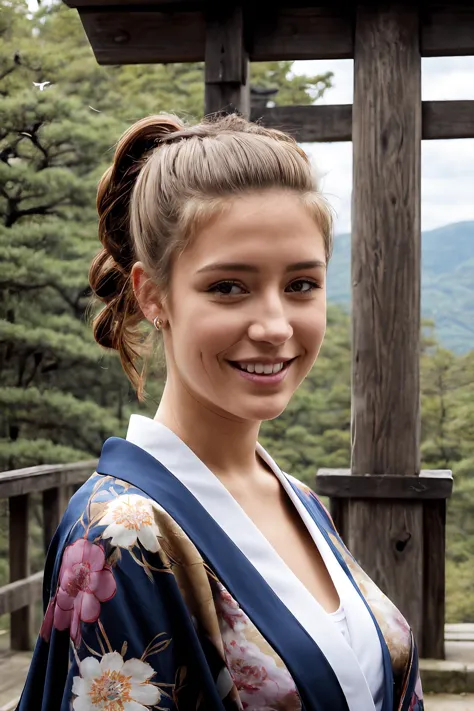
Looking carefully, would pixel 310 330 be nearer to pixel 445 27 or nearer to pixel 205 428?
pixel 205 428

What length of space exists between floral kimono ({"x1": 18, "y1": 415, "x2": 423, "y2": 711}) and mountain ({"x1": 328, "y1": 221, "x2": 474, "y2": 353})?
12.4 meters

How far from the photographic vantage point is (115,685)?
0.89 m

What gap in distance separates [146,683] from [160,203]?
0.56 meters

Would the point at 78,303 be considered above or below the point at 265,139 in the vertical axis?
above

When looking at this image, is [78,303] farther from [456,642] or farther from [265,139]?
[265,139]

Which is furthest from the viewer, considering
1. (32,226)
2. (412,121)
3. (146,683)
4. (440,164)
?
(440,164)

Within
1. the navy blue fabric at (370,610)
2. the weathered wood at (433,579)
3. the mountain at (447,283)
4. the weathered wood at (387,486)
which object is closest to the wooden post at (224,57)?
the weathered wood at (387,486)

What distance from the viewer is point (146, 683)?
2.94 ft

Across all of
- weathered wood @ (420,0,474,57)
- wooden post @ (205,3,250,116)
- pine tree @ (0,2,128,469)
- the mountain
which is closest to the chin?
wooden post @ (205,3,250,116)

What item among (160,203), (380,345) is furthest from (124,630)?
(380,345)

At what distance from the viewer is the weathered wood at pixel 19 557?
4.84 meters

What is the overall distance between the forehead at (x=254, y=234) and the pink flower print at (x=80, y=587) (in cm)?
35

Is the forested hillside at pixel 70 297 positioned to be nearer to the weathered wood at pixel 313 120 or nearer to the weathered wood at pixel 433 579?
the weathered wood at pixel 313 120

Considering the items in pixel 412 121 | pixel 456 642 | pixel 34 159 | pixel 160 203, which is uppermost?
pixel 34 159
